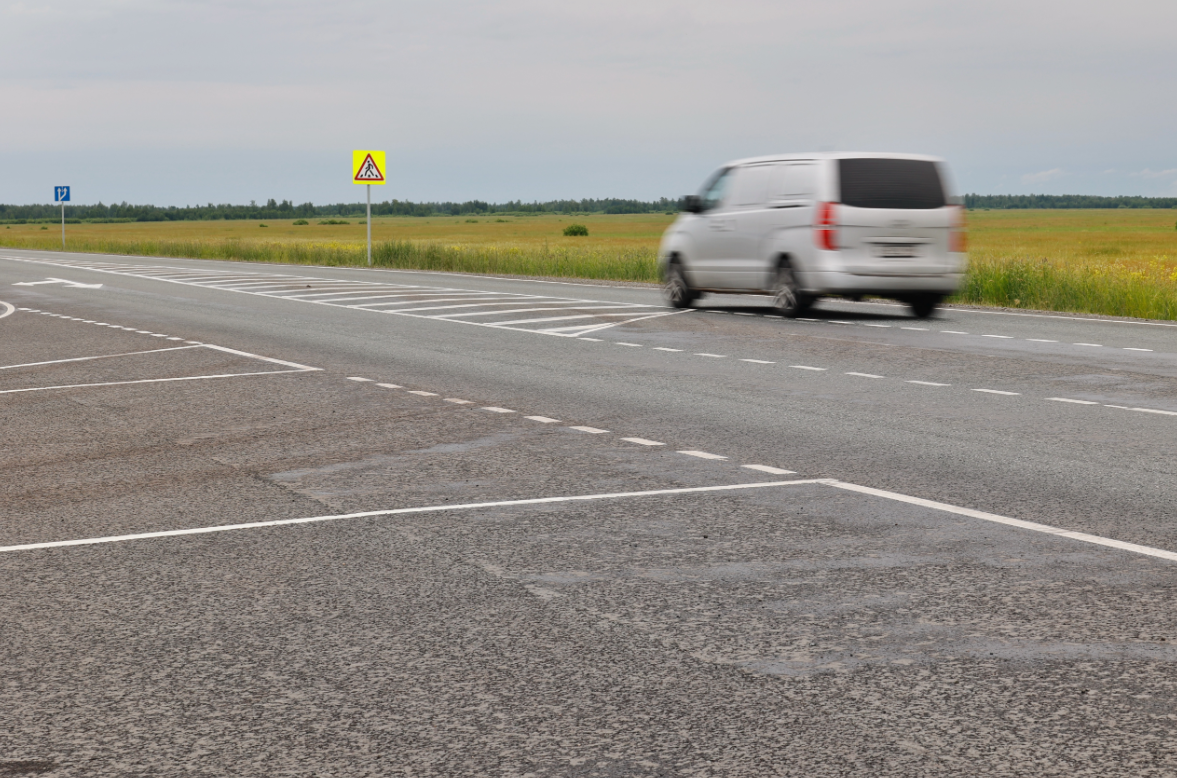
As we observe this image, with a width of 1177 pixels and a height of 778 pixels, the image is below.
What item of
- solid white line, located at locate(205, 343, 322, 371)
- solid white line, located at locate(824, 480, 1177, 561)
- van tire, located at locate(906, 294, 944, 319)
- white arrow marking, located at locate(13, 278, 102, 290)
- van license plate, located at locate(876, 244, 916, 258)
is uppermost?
van license plate, located at locate(876, 244, 916, 258)

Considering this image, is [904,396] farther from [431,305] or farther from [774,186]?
[431,305]

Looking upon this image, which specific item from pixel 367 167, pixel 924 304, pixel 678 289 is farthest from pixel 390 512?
pixel 367 167

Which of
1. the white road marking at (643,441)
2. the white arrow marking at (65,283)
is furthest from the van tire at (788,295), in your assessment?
the white arrow marking at (65,283)

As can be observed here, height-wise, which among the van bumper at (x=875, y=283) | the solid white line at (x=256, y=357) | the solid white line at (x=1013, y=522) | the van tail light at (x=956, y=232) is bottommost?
the solid white line at (x=256, y=357)

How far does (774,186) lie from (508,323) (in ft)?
12.9

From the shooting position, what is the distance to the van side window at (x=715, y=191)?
19.9 m

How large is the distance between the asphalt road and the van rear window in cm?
553

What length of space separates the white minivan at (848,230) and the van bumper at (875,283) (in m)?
0.01

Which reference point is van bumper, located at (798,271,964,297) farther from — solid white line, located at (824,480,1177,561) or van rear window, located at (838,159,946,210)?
solid white line, located at (824,480,1177,561)

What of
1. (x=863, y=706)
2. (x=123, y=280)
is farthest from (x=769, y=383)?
(x=123, y=280)

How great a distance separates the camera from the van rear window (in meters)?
18.1

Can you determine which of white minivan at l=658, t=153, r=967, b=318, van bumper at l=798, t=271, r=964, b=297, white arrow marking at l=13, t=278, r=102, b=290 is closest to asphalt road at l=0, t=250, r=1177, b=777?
van bumper at l=798, t=271, r=964, b=297

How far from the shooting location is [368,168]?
35.6 m

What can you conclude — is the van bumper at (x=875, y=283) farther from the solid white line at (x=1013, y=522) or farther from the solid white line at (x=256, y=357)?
the solid white line at (x=1013, y=522)
